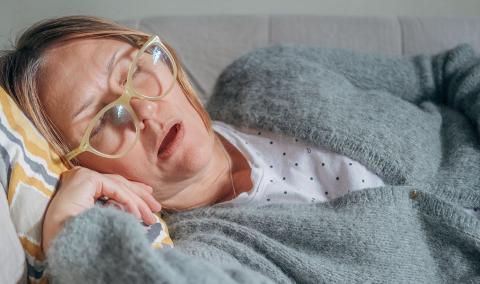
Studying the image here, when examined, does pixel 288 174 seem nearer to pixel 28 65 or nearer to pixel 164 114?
pixel 164 114

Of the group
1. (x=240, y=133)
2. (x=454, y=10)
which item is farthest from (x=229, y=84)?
(x=454, y=10)

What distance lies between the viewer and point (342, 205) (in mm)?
889

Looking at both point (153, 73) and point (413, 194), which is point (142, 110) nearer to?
point (153, 73)

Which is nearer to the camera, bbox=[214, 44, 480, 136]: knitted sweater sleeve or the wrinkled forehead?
the wrinkled forehead

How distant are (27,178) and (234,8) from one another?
108 cm

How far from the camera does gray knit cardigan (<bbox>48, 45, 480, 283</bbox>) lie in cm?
58

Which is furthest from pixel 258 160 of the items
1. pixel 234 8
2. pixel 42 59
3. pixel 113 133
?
pixel 234 8

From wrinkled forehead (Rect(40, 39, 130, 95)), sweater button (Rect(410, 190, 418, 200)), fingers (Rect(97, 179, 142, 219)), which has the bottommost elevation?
sweater button (Rect(410, 190, 418, 200))

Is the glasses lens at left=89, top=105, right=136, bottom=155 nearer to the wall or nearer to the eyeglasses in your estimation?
the eyeglasses

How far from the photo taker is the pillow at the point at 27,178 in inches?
27.1

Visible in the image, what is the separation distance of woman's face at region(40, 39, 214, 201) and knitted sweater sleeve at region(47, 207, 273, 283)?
0.84 feet

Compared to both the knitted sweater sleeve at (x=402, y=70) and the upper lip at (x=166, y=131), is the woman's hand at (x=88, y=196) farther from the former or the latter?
the knitted sweater sleeve at (x=402, y=70)

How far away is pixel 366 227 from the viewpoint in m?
0.84

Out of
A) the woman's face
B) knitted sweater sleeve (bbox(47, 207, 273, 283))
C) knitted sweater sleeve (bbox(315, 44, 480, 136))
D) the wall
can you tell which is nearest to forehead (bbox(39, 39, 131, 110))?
the woman's face
